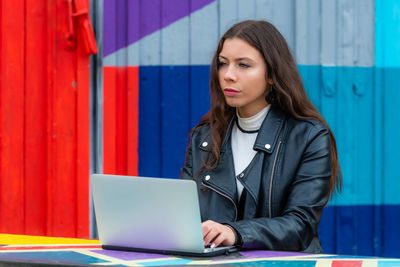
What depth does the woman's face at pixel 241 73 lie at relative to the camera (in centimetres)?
275

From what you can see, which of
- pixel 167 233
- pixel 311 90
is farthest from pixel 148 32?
pixel 167 233

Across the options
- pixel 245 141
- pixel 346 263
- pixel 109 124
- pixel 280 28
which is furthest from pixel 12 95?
pixel 346 263

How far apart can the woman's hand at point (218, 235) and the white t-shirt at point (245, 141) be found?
534mm

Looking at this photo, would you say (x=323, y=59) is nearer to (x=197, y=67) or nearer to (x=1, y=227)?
(x=197, y=67)

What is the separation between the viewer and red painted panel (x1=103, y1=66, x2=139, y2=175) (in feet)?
13.9

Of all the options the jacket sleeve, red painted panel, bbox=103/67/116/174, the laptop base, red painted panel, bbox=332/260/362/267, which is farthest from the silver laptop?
red painted panel, bbox=103/67/116/174

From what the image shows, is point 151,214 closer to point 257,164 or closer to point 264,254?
point 264,254

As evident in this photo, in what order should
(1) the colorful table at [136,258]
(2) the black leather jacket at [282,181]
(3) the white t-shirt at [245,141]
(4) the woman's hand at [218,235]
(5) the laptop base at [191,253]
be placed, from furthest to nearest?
(3) the white t-shirt at [245,141], (2) the black leather jacket at [282,181], (4) the woman's hand at [218,235], (5) the laptop base at [191,253], (1) the colorful table at [136,258]

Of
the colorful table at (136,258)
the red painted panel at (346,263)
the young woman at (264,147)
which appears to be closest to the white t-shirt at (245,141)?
the young woman at (264,147)

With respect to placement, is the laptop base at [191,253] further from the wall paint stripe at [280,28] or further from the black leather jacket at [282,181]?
the wall paint stripe at [280,28]

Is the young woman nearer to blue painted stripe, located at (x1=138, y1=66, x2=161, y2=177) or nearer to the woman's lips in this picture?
the woman's lips

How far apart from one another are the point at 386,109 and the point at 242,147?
1.65m

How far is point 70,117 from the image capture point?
4.24m

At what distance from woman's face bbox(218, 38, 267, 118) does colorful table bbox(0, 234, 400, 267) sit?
2.49ft
